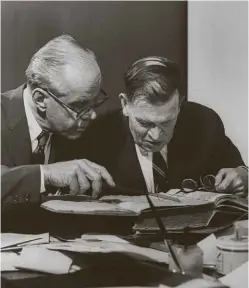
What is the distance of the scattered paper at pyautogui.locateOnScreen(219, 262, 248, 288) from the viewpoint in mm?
1282

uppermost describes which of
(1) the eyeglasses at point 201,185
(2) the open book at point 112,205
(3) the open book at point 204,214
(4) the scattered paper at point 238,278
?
(1) the eyeglasses at point 201,185

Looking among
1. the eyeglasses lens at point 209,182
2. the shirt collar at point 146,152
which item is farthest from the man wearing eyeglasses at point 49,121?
the eyeglasses lens at point 209,182

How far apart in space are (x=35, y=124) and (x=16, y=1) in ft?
1.02

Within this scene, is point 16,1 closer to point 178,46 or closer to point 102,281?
point 178,46

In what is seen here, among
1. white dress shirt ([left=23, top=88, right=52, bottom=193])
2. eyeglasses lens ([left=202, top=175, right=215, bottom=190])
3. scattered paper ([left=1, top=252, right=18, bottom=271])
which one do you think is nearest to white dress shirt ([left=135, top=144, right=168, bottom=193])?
eyeglasses lens ([left=202, top=175, right=215, bottom=190])

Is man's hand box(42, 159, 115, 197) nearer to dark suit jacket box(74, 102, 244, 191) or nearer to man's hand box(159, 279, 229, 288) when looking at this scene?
dark suit jacket box(74, 102, 244, 191)

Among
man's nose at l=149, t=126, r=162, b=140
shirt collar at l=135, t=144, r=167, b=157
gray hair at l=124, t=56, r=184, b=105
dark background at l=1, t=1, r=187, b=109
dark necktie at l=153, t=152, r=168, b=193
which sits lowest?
dark necktie at l=153, t=152, r=168, b=193

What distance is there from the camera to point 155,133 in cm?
131

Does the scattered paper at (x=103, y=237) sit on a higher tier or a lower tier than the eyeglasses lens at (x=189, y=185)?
lower

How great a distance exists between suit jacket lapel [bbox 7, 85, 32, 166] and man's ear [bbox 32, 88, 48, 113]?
33 mm

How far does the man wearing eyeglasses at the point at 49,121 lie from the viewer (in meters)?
1.26

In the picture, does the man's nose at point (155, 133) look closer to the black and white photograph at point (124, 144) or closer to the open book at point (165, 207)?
the black and white photograph at point (124, 144)

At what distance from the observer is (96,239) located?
126 centimetres

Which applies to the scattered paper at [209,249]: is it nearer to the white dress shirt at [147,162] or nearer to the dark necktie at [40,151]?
the white dress shirt at [147,162]
